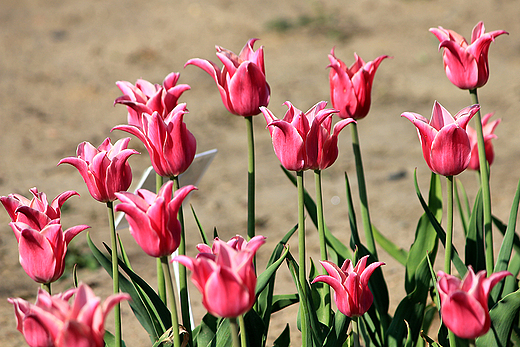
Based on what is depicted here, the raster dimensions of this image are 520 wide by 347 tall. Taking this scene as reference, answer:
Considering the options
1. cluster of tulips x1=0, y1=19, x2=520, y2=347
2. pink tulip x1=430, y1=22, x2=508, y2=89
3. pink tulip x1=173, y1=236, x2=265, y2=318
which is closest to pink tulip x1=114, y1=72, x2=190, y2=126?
cluster of tulips x1=0, y1=19, x2=520, y2=347

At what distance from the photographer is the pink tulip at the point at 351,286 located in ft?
4.00

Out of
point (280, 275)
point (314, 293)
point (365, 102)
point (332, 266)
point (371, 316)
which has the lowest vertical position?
point (280, 275)

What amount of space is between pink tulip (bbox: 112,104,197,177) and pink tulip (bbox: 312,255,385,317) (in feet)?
1.33

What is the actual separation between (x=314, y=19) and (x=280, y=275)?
16.2 feet

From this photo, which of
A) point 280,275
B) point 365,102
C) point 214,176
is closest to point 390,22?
point 214,176

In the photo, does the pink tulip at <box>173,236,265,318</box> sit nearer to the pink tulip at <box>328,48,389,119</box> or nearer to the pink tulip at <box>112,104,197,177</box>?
the pink tulip at <box>112,104,197,177</box>

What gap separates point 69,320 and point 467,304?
26.2 inches

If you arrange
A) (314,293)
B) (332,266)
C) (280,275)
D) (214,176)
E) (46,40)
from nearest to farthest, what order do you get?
(332,266), (314,293), (280,275), (214,176), (46,40)

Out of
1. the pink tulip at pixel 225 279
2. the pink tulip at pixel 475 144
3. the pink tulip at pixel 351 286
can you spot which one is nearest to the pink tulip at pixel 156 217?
the pink tulip at pixel 225 279

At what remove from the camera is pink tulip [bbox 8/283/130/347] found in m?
0.84

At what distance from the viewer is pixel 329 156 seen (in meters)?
1.31

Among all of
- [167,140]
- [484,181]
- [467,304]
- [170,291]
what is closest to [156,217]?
[170,291]

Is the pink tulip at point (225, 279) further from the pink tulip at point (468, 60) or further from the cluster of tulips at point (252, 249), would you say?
the pink tulip at point (468, 60)

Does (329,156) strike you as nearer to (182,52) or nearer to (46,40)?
(182,52)
